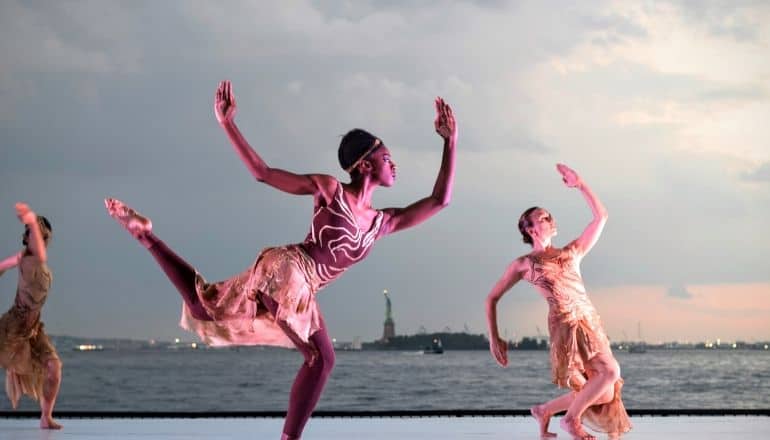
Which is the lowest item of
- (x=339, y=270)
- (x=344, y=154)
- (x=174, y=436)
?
(x=174, y=436)

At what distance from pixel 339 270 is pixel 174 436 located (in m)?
1.65

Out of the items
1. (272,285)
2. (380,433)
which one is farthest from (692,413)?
(272,285)

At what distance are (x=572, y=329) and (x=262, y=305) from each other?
214 cm

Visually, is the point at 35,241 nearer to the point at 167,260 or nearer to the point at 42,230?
the point at 42,230

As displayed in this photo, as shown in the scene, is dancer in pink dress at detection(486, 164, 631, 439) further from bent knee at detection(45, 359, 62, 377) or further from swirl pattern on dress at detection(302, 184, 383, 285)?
bent knee at detection(45, 359, 62, 377)

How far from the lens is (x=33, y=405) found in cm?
4466

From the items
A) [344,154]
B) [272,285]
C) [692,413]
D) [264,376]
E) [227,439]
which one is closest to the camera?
[272,285]

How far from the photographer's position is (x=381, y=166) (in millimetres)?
5457

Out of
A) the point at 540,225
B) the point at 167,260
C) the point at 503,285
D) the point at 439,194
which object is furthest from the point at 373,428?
the point at 167,260

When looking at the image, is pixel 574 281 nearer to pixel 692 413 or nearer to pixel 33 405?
pixel 692 413

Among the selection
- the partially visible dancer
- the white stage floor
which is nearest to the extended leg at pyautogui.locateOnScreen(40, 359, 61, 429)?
the partially visible dancer

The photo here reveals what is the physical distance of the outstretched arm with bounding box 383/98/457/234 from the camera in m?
5.53

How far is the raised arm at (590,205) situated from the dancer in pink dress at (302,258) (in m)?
1.31

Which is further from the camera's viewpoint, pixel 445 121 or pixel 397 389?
pixel 397 389
